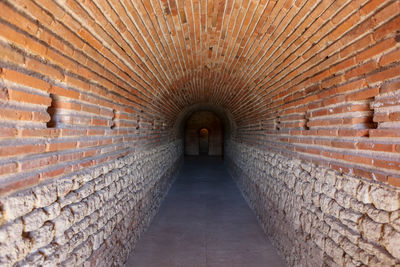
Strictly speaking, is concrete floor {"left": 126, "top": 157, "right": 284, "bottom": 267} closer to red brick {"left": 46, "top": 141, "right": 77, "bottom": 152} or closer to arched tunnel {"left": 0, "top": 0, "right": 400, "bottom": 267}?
arched tunnel {"left": 0, "top": 0, "right": 400, "bottom": 267}

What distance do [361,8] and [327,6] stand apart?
11.5 inches

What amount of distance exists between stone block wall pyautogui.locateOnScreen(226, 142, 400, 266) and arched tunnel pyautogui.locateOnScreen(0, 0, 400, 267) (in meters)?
0.02

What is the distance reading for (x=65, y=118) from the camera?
2133 millimetres

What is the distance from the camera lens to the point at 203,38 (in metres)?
3.54

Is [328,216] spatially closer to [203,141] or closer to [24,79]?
[24,79]

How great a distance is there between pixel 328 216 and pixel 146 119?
3569 millimetres

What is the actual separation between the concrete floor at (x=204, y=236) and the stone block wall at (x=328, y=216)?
42 centimetres

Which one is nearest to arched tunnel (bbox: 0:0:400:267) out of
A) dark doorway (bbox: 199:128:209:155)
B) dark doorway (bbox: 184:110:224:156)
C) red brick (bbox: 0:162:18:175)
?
red brick (bbox: 0:162:18:175)

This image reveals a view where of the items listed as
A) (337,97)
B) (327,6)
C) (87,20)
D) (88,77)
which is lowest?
(337,97)

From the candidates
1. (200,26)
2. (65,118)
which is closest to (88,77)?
(65,118)

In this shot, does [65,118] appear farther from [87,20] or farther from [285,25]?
[285,25]

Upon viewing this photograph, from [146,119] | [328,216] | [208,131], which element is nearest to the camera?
[328,216]

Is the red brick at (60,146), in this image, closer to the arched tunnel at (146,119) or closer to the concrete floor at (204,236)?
the arched tunnel at (146,119)

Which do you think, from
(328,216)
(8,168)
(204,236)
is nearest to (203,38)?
(328,216)
